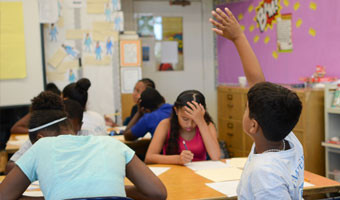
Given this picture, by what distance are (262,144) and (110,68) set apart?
3.91 meters

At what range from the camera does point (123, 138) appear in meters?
3.97

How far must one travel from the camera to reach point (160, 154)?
9.80 ft

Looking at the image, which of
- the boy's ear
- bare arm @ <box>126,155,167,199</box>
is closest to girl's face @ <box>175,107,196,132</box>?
bare arm @ <box>126,155,167,199</box>

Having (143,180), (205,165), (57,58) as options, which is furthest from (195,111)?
(57,58)

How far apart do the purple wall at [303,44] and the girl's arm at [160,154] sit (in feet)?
7.57

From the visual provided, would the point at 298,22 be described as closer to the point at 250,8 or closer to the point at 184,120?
the point at 250,8

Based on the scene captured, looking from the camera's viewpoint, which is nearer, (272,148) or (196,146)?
(272,148)

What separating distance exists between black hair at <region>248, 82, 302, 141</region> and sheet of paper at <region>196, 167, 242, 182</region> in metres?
0.88

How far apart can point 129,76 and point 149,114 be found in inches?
70.0

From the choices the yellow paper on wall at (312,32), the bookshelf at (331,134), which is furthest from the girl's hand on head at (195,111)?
the yellow paper on wall at (312,32)

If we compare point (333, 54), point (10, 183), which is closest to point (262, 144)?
point (10, 183)

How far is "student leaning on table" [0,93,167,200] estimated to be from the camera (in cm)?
148

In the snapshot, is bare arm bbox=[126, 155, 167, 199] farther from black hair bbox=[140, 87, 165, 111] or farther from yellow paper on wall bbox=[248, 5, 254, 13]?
yellow paper on wall bbox=[248, 5, 254, 13]

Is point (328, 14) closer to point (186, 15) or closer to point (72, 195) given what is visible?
point (186, 15)
